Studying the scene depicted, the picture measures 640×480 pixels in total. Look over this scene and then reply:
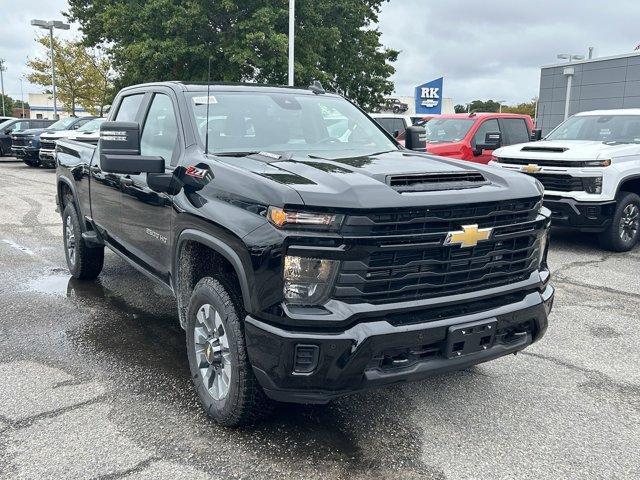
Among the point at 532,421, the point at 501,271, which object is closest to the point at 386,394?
the point at 532,421

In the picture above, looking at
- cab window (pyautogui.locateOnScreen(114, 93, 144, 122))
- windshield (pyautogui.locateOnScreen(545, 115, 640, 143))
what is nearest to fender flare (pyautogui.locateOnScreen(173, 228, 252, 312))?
cab window (pyautogui.locateOnScreen(114, 93, 144, 122))

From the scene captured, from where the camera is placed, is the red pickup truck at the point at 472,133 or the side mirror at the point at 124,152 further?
the red pickup truck at the point at 472,133

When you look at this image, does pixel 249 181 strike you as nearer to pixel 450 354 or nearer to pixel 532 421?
pixel 450 354

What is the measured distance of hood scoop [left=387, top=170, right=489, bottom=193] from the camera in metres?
2.92

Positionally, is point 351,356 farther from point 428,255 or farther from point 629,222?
point 629,222

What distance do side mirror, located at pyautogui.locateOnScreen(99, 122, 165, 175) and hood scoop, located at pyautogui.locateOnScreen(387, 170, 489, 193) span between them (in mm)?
1480

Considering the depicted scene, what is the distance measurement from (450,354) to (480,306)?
340 millimetres

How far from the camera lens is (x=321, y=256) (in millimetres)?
2641

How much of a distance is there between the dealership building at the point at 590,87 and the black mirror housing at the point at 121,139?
2552 cm

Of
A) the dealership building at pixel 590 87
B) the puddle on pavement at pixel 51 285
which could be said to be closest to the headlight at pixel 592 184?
the puddle on pavement at pixel 51 285

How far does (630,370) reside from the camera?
407 centimetres

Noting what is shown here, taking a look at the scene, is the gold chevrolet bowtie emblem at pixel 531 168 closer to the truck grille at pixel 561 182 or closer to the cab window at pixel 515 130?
the truck grille at pixel 561 182

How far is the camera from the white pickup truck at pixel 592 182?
7414mm

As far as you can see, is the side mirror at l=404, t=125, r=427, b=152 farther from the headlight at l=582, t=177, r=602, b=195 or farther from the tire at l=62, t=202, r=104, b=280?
the headlight at l=582, t=177, r=602, b=195
